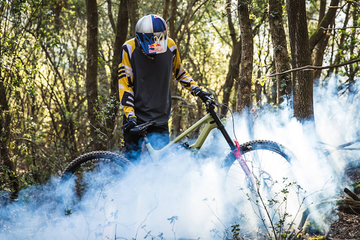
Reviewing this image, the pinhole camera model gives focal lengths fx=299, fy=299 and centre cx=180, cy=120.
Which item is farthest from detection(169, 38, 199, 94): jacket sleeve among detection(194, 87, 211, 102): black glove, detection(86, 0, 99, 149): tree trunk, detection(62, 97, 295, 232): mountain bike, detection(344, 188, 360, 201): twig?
detection(86, 0, 99, 149): tree trunk

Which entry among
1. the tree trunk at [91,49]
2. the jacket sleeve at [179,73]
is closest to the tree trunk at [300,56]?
the jacket sleeve at [179,73]

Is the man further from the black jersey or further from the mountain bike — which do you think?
the mountain bike

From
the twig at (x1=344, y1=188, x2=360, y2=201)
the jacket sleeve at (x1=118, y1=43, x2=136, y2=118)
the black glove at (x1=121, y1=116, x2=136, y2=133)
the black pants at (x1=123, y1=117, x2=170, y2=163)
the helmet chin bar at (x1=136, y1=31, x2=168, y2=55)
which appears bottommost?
the twig at (x1=344, y1=188, x2=360, y2=201)

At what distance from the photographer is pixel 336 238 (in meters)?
2.90

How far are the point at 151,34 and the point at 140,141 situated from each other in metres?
1.16

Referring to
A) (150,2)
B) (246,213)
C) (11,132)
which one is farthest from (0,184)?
(150,2)

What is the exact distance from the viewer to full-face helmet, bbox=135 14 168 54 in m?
3.08

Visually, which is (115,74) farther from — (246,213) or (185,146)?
(246,213)

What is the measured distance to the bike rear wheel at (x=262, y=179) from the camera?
3.27 meters

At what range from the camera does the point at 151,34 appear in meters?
3.09

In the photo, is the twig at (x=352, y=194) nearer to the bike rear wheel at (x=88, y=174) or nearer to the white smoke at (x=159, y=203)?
the white smoke at (x=159, y=203)

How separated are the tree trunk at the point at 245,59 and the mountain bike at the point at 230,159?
1.95m

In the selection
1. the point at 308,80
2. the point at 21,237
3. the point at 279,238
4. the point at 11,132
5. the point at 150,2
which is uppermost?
the point at 150,2

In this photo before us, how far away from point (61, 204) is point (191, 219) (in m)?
1.51
